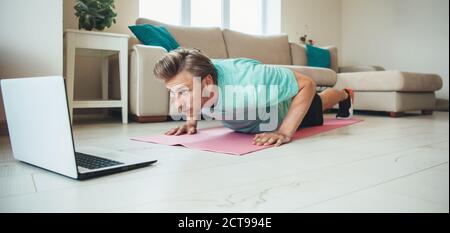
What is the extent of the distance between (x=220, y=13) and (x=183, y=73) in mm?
2786

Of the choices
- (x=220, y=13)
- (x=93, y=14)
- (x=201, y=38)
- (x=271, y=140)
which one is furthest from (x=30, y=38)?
(x=220, y=13)

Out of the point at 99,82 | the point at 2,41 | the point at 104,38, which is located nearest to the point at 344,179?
the point at 2,41

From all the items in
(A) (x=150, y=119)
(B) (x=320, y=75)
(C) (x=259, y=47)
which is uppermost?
(C) (x=259, y=47)

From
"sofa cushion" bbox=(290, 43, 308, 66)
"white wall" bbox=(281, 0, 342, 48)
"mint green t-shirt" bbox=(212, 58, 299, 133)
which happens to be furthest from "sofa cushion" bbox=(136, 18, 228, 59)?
"mint green t-shirt" bbox=(212, 58, 299, 133)

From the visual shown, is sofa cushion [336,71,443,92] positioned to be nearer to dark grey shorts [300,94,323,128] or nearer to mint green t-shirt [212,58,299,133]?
dark grey shorts [300,94,323,128]

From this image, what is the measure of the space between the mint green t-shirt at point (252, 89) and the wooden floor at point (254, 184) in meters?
0.25

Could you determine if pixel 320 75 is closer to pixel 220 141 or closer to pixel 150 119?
pixel 150 119

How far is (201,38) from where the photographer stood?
3.04m

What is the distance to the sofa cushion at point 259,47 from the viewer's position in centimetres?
329

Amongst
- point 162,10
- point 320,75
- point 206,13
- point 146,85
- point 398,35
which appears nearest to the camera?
point 146,85

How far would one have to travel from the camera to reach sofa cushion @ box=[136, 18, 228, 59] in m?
2.84

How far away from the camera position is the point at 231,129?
5.88 feet

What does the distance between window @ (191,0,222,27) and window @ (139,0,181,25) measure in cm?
19

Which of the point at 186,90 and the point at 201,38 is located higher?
the point at 201,38
